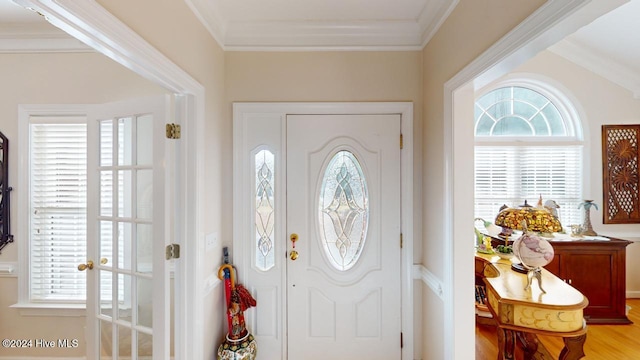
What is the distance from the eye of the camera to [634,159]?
10.3ft

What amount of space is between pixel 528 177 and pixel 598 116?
1112mm

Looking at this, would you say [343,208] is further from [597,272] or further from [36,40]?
[597,272]

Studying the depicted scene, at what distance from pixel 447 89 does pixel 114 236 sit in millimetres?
2291

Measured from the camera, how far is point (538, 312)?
1499 millimetres

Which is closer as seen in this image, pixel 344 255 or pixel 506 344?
Result: pixel 506 344

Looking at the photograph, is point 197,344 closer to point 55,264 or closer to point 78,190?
point 55,264

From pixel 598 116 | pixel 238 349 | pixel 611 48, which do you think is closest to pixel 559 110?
pixel 598 116

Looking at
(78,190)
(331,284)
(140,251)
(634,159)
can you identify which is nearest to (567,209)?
(634,159)

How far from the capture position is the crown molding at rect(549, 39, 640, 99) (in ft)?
10.2

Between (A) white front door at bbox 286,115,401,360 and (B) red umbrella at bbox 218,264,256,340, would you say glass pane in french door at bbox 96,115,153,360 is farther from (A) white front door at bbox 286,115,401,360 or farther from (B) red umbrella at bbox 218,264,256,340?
(A) white front door at bbox 286,115,401,360

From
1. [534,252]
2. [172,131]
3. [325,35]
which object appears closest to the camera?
[172,131]

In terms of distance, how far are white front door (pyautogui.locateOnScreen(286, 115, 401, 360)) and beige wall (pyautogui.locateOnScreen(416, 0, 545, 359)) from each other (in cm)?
22

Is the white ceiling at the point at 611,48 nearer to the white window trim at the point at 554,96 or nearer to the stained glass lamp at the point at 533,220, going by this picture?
the white window trim at the point at 554,96

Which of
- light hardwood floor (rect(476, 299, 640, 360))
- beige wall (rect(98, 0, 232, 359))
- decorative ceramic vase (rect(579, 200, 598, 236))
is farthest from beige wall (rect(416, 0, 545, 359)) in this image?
decorative ceramic vase (rect(579, 200, 598, 236))
